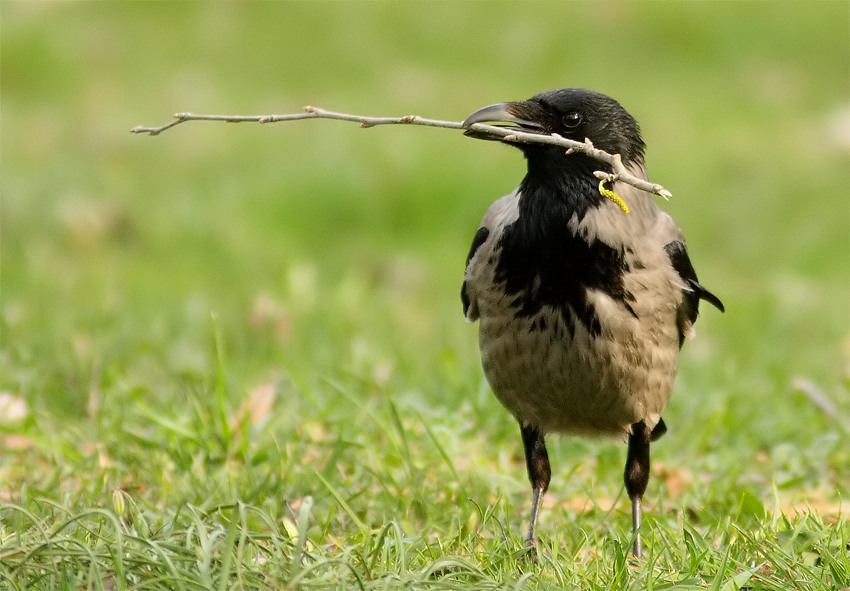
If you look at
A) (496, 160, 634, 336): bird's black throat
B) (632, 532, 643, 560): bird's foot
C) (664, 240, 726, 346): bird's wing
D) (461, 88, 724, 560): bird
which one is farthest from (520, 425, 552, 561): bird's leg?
(664, 240, 726, 346): bird's wing

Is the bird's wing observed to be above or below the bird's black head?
below

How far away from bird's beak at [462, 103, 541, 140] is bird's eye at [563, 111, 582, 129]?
4.9 inches

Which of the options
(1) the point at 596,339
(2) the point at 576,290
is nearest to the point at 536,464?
(1) the point at 596,339

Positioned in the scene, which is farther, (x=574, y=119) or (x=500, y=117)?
(x=574, y=119)

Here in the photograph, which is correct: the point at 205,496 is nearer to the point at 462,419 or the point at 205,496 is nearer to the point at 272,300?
the point at 462,419

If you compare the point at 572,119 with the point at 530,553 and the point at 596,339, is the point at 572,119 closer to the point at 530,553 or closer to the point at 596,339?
the point at 596,339

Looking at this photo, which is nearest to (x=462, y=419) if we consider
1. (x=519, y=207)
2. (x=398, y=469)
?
(x=398, y=469)

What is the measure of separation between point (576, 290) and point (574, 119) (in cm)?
57

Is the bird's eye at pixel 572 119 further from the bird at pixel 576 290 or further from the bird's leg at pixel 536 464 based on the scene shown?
the bird's leg at pixel 536 464

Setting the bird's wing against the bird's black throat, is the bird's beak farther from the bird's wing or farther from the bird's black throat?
the bird's wing

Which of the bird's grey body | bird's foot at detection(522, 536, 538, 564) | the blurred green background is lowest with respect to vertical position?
the blurred green background

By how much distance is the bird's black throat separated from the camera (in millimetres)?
3768

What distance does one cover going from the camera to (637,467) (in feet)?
13.3

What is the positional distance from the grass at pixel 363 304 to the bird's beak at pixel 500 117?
3.40 feet
